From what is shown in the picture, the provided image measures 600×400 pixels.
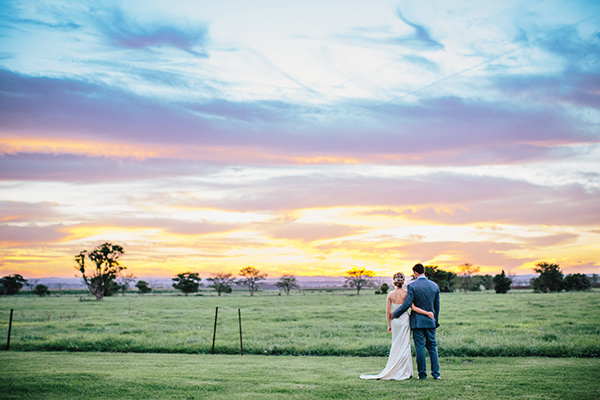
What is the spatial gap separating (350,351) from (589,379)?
9.31 meters

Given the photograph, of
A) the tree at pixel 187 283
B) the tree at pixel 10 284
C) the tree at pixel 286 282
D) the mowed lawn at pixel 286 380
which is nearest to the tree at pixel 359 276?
the tree at pixel 286 282

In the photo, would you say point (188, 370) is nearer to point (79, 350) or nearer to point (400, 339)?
point (400, 339)

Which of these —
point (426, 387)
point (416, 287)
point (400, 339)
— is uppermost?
point (416, 287)

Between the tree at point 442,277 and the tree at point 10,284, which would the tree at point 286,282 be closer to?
the tree at point 442,277

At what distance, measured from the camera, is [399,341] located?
11.6 meters

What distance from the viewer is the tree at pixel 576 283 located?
103375mm

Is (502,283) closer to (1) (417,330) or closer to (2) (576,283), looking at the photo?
(2) (576,283)

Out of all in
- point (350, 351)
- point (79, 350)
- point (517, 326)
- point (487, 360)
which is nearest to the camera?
point (487, 360)

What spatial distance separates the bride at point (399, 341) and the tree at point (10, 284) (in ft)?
450

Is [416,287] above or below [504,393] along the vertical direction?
above

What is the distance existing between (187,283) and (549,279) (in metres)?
89.0

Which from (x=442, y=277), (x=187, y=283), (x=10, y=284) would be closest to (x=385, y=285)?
(x=442, y=277)

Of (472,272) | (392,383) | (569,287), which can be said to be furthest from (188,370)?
(472,272)

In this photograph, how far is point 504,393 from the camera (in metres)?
9.63
